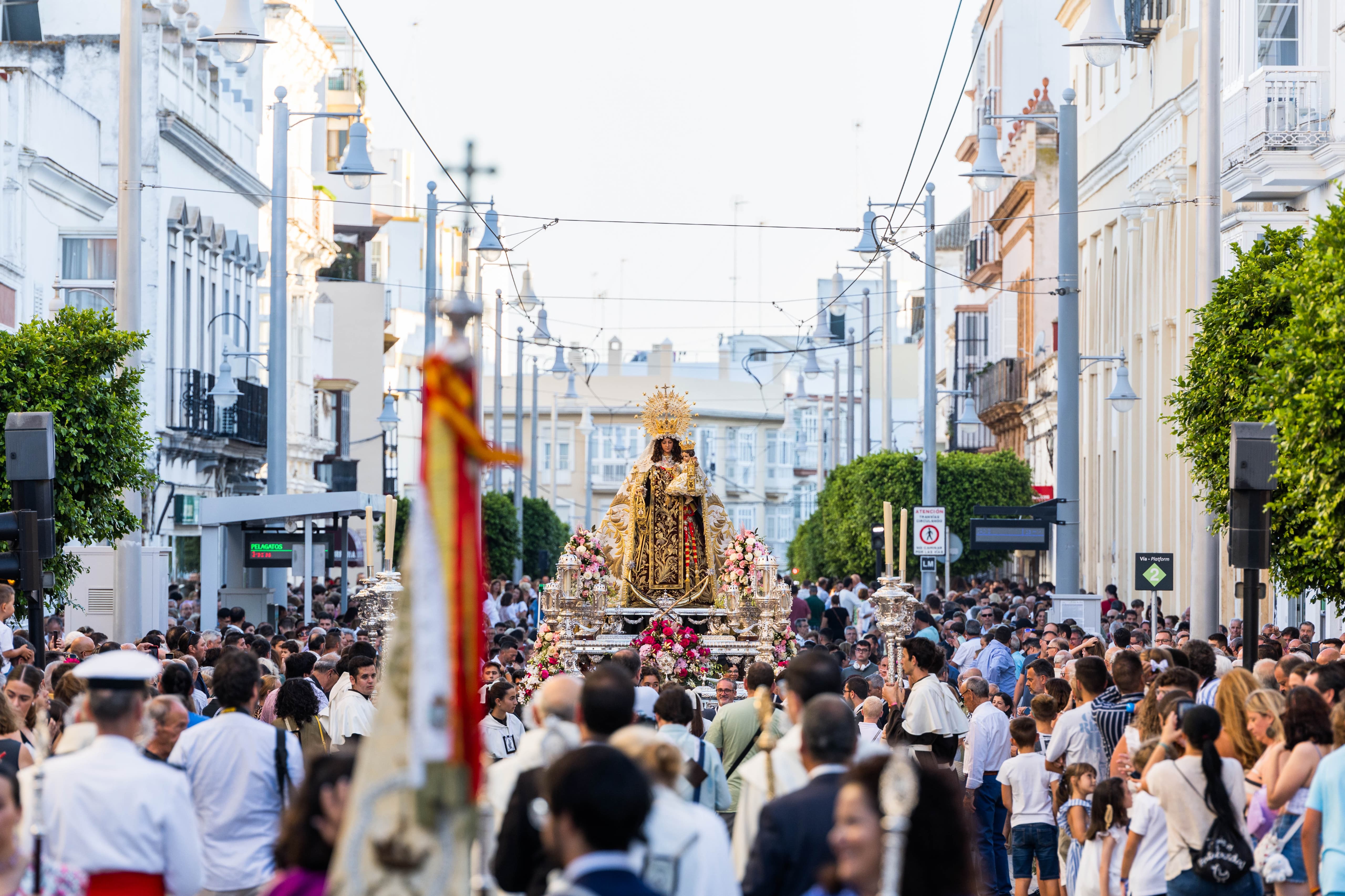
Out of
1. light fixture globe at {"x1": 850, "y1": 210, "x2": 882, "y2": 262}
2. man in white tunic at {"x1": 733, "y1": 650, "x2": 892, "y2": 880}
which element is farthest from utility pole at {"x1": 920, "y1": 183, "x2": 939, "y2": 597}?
man in white tunic at {"x1": 733, "y1": 650, "x2": 892, "y2": 880}

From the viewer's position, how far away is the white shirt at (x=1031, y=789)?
12.0m

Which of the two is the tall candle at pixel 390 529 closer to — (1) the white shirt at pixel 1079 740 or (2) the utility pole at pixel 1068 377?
(2) the utility pole at pixel 1068 377

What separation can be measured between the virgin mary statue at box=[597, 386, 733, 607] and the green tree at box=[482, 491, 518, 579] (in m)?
24.4

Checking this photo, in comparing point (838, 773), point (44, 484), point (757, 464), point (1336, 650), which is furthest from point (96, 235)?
point (757, 464)

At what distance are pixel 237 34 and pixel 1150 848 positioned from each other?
48.1 feet

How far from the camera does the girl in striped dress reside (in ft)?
35.2

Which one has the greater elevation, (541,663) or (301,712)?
(301,712)

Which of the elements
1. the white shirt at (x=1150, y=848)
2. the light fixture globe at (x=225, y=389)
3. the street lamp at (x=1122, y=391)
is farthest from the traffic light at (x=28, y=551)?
the street lamp at (x=1122, y=391)

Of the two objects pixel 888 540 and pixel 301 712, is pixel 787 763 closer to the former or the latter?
pixel 301 712

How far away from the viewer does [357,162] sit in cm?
2527

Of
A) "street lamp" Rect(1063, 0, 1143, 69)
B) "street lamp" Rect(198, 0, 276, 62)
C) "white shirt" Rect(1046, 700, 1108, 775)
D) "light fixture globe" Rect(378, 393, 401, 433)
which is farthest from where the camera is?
"light fixture globe" Rect(378, 393, 401, 433)

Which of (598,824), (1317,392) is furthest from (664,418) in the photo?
(598,824)

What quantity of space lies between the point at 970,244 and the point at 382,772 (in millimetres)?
63216

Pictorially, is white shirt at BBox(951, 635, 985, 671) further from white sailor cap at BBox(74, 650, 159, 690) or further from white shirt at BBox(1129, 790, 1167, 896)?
white sailor cap at BBox(74, 650, 159, 690)
